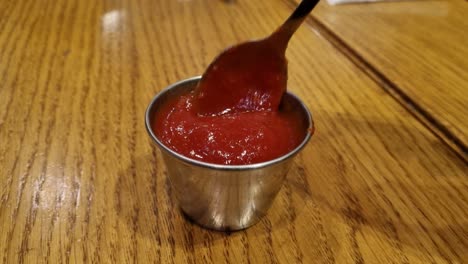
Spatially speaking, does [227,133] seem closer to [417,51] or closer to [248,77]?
[248,77]

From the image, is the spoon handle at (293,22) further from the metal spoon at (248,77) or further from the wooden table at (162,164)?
the wooden table at (162,164)

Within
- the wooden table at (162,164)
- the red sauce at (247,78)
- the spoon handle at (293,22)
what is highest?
the spoon handle at (293,22)

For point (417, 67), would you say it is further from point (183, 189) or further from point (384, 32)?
point (183, 189)

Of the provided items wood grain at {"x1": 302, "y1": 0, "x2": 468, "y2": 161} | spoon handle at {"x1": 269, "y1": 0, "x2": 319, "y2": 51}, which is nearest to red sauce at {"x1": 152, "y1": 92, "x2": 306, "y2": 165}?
spoon handle at {"x1": 269, "y1": 0, "x2": 319, "y2": 51}

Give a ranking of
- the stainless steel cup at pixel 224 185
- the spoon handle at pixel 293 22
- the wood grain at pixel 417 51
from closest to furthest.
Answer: the stainless steel cup at pixel 224 185 < the spoon handle at pixel 293 22 < the wood grain at pixel 417 51

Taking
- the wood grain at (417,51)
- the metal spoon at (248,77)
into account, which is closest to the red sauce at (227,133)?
the metal spoon at (248,77)

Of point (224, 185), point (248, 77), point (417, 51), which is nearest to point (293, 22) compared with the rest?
point (248, 77)

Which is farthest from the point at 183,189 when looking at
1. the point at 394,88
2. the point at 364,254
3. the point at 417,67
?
the point at 417,67
